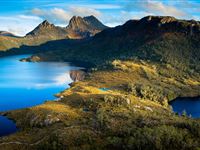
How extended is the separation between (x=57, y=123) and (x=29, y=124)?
672 inches

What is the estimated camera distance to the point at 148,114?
559 feet

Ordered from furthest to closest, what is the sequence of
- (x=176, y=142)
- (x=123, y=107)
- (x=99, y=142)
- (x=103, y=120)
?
(x=123, y=107)
(x=103, y=120)
(x=99, y=142)
(x=176, y=142)

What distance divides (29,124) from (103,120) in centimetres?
3928

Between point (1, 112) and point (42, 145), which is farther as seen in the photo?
point (1, 112)

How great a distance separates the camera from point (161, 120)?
6014 inches

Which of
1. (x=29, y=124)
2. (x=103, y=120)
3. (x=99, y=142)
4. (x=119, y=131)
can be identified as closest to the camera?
(x=99, y=142)

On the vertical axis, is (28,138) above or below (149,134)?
below

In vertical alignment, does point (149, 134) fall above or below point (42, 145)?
above

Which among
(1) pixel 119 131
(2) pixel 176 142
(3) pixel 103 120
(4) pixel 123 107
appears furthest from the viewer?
(4) pixel 123 107

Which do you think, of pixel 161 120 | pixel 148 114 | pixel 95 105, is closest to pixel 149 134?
pixel 161 120

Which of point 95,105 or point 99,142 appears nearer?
point 99,142

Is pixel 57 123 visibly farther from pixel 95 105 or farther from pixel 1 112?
pixel 1 112

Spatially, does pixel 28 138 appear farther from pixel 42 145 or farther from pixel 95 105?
pixel 95 105

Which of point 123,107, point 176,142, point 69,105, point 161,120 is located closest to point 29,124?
point 69,105
